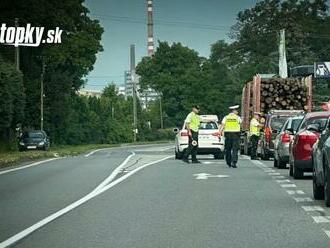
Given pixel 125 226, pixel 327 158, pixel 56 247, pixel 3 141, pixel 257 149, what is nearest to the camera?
pixel 56 247

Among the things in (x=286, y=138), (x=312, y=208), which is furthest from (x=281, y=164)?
(x=312, y=208)

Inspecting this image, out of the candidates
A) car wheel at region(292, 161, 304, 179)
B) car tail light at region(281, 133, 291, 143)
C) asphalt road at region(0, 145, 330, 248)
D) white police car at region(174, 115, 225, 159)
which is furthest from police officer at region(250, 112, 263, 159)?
car wheel at region(292, 161, 304, 179)

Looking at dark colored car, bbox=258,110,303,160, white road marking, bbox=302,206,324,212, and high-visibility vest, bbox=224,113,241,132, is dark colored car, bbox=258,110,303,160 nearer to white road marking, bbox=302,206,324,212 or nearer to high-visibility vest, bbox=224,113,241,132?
high-visibility vest, bbox=224,113,241,132

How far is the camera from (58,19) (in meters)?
66.1

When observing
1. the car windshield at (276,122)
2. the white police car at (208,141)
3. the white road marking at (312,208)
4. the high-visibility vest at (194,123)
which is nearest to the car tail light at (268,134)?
the car windshield at (276,122)

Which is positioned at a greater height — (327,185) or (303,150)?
(303,150)

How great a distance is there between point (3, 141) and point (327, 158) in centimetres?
4626

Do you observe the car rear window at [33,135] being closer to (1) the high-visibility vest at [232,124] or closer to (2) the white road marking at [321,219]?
(1) the high-visibility vest at [232,124]

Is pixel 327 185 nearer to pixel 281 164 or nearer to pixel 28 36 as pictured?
pixel 281 164

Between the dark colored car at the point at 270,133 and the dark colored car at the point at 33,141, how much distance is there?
29428mm

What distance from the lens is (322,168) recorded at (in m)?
14.4

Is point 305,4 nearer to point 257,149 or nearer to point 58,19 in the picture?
point 58,19

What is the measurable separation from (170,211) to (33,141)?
4762 cm

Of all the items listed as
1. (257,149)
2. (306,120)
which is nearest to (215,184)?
(306,120)
